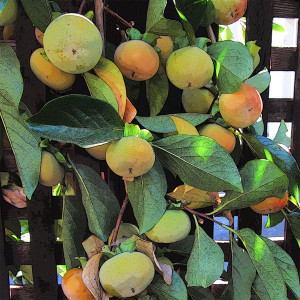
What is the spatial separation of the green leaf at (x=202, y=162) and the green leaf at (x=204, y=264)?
97 millimetres

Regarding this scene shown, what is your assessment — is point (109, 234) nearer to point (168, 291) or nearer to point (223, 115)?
point (168, 291)

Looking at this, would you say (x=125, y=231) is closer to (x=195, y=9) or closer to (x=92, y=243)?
(x=92, y=243)

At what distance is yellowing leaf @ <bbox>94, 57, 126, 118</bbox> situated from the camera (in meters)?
0.56

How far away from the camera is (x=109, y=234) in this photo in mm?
606

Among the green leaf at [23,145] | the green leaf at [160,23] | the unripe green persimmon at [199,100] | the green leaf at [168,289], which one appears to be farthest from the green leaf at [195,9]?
the green leaf at [168,289]

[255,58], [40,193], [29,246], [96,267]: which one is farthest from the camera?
[29,246]

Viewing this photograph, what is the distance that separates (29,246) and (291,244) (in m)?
0.64

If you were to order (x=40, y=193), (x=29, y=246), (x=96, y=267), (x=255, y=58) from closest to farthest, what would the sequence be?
(x=96, y=267) < (x=255, y=58) < (x=40, y=193) < (x=29, y=246)

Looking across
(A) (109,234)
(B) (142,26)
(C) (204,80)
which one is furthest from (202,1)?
(A) (109,234)

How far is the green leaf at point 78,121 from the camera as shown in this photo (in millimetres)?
476

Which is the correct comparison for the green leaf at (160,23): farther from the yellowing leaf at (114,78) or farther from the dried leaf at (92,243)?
the dried leaf at (92,243)

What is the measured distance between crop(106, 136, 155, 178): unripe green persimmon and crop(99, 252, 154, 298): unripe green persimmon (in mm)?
105

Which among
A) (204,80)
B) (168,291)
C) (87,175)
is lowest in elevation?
(168,291)

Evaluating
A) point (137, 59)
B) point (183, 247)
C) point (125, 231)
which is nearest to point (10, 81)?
point (137, 59)
